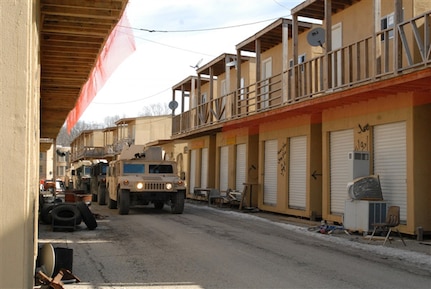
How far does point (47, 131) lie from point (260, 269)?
1484cm

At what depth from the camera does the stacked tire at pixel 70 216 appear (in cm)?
1323

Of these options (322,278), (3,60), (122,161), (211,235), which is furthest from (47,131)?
(3,60)

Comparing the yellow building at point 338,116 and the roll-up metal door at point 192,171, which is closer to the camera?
the yellow building at point 338,116

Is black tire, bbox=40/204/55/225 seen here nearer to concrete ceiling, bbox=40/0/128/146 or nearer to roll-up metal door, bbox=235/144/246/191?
concrete ceiling, bbox=40/0/128/146

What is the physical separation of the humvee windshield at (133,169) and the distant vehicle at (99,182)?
5.70 metres

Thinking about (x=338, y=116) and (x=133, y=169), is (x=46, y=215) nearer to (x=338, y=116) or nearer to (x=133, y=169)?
(x=133, y=169)

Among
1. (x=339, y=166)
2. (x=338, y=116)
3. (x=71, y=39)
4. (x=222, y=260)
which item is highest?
→ (x=71, y=39)

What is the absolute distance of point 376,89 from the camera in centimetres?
1201

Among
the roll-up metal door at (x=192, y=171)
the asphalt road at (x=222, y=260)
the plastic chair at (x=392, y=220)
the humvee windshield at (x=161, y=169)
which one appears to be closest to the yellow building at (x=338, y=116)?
the plastic chair at (x=392, y=220)

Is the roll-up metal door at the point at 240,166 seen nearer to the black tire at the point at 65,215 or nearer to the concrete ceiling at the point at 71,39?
the black tire at the point at 65,215

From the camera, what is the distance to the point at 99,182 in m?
26.0

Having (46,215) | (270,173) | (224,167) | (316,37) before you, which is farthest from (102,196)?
(316,37)

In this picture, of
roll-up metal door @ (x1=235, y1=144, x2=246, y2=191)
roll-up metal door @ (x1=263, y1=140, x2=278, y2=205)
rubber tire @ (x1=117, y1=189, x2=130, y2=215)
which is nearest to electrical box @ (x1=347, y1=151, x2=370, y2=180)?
roll-up metal door @ (x1=263, y1=140, x2=278, y2=205)

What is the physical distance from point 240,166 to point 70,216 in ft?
33.6
